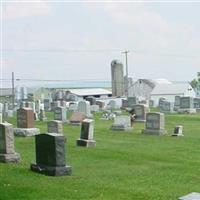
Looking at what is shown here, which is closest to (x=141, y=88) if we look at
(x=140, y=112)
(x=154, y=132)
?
(x=140, y=112)

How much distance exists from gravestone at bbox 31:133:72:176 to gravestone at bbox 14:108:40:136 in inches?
373

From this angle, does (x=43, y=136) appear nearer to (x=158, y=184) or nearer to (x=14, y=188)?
(x=14, y=188)

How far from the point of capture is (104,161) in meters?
13.1

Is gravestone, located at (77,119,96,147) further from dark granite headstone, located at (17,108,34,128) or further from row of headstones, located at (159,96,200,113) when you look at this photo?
row of headstones, located at (159,96,200,113)

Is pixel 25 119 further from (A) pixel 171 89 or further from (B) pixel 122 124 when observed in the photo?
(A) pixel 171 89

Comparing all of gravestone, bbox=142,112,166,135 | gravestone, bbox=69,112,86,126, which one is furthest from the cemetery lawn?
gravestone, bbox=69,112,86,126

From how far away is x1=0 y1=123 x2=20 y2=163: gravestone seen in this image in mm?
12461

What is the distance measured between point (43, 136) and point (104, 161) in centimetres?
263

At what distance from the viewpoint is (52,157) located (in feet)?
34.6

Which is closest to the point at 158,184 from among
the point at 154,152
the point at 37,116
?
the point at 154,152

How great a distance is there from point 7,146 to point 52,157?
8.00 feet

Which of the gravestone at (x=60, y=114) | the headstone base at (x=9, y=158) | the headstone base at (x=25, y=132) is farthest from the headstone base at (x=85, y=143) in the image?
the gravestone at (x=60, y=114)

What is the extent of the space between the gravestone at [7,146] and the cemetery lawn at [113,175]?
322 mm

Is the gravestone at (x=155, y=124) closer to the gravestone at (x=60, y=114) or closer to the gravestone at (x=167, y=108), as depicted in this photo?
the gravestone at (x=60, y=114)
